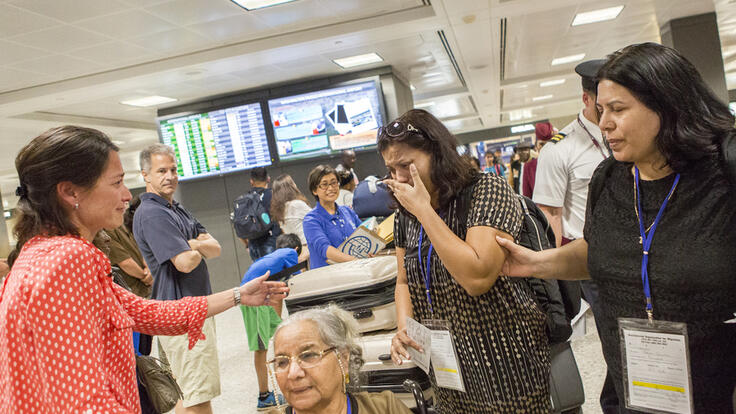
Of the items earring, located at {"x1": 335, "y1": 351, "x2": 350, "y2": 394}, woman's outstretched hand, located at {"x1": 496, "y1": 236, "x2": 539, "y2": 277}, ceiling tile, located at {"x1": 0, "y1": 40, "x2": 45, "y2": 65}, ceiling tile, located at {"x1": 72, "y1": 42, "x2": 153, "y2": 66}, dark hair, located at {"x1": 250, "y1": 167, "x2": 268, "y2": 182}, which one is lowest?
earring, located at {"x1": 335, "y1": 351, "x2": 350, "y2": 394}

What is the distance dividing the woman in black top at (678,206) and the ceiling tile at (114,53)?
17.7 ft

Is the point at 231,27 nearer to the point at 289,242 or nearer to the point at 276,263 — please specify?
the point at 289,242

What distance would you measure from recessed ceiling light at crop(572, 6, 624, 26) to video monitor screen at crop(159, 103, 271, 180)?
15.0 feet

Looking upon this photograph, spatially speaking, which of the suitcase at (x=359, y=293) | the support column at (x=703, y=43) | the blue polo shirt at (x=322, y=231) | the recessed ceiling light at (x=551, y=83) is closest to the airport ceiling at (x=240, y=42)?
the support column at (x=703, y=43)

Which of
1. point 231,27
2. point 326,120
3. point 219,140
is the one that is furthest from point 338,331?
point 219,140

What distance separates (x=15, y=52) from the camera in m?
5.29

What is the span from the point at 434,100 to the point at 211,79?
20.3 ft

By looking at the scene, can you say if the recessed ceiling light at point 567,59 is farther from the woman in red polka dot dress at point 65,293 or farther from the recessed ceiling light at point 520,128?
the recessed ceiling light at point 520,128

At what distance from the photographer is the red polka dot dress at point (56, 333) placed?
3.77ft

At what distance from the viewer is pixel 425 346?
163 centimetres

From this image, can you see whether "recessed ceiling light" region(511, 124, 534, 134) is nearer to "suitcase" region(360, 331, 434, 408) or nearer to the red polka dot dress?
"suitcase" region(360, 331, 434, 408)

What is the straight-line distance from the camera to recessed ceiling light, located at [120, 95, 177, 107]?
800 centimetres

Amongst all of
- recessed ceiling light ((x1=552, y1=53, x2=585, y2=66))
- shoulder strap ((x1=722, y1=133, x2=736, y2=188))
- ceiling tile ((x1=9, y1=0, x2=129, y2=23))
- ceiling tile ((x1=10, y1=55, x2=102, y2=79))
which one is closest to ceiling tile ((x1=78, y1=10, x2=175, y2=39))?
ceiling tile ((x1=9, y1=0, x2=129, y2=23))

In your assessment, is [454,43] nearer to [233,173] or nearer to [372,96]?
[372,96]
